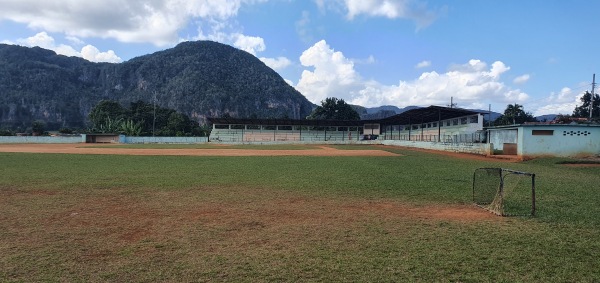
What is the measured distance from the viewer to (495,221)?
7926 mm

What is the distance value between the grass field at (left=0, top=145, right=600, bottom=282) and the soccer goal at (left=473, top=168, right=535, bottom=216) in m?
0.39

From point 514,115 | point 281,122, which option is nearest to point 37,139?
point 281,122

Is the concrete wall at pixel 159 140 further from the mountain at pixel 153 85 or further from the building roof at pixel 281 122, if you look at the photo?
the mountain at pixel 153 85

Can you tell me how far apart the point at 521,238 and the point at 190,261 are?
570 cm

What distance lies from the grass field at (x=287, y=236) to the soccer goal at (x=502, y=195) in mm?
386

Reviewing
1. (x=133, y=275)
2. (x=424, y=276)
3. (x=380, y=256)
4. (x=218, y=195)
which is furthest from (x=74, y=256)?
(x=218, y=195)

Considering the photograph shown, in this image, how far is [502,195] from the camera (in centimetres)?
877

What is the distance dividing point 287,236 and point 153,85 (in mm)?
169522

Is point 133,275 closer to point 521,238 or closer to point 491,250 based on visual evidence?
point 491,250

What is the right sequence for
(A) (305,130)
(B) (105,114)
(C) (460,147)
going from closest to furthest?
(C) (460,147) → (A) (305,130) → (B) (105,114)

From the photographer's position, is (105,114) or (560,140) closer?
(560,140)

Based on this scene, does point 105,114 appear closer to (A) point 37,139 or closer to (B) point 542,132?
(A) point 37,139

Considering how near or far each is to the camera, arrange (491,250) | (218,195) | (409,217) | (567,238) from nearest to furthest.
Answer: (491,250) < (567,238) < (409,217) < (218,195)

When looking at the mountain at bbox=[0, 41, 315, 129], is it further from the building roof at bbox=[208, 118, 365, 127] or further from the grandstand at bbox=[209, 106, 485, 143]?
the building roof at bbox=[208, 118, 365, 127]
